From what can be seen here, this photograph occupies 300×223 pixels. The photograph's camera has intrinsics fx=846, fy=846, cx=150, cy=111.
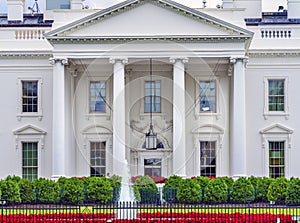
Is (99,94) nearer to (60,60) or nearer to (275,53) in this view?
(60,60)

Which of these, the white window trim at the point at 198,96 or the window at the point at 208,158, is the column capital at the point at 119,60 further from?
the window at the point at 208,158

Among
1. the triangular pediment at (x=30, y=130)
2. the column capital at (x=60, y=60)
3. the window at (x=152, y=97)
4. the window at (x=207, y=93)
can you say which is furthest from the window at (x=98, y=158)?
the column capital at (x=60, y=60)

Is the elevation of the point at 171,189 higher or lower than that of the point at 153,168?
lower

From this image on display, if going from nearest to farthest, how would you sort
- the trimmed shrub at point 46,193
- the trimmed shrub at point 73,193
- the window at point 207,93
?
the trimmed shrub at point 73,193
the trimmed shrub at point 46,193
the window at point 207,93

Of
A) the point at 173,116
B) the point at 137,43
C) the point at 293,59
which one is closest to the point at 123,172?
the point at 173,116

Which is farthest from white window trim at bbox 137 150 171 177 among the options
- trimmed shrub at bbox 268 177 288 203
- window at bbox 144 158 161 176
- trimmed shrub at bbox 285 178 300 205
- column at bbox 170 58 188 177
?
trimmed shrub at bbox 285 178 300 205

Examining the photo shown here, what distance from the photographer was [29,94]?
49906mm

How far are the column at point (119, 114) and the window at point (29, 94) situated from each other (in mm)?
6507

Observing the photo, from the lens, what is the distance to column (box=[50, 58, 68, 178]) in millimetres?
45281

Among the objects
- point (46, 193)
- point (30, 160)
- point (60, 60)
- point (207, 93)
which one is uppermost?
point (60, 60)

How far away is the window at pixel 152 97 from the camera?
49906 millimetres

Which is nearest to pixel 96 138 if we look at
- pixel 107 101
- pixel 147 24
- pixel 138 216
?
pixel 107 101

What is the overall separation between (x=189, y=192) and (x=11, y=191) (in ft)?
26.5

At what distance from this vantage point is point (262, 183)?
3997cm
